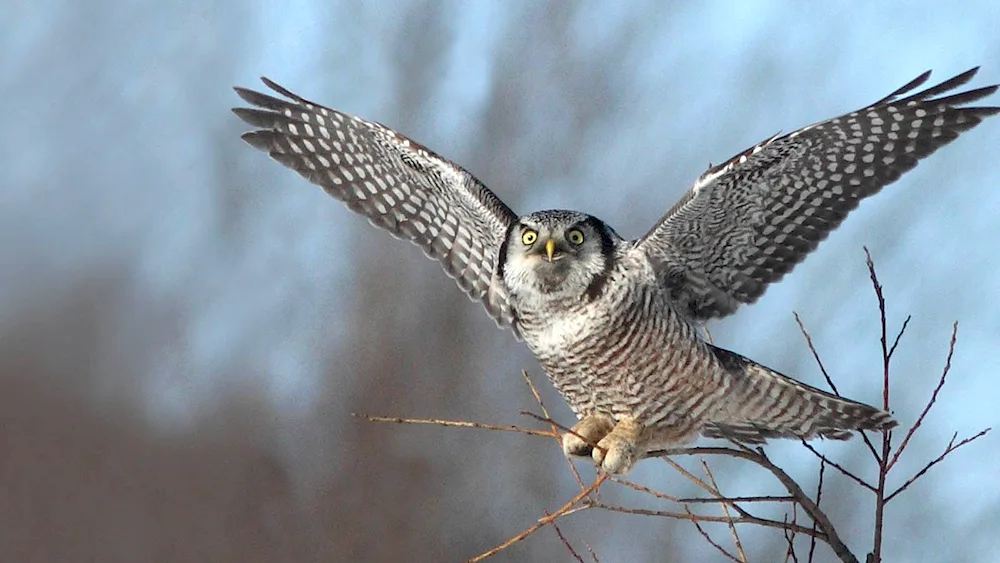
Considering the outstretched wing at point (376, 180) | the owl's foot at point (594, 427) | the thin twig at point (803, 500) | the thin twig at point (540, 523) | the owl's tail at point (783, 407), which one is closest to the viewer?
the thin twig at point (540, 523)

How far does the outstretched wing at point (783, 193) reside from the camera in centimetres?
174

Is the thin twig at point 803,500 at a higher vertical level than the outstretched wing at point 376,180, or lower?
lower

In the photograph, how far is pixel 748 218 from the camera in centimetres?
194

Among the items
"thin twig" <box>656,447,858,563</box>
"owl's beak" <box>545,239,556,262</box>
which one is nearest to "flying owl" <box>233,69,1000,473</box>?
"owl's beak" <box>545,239,556,262</box>

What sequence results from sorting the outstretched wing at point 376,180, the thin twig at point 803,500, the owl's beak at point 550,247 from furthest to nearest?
the outstretched wing at point 376,180 → the owl's beak at point 550,247 → the thin twig at point 803,500

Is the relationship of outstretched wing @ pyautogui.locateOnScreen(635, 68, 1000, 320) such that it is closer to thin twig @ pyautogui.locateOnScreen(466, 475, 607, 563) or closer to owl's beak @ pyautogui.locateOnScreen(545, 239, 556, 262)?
owl's beak @ pyautogui.locateOnScreen(545, 239, 556, 262)

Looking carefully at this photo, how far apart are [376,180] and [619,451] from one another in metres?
0.88

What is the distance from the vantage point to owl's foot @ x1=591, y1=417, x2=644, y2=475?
1.69m

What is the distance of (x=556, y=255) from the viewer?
1656 millimetres

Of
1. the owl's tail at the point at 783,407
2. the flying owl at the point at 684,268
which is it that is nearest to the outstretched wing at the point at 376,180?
the flying owl at the point at 684,268

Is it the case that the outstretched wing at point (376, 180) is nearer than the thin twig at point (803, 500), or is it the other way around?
the thin twig at point (803, 500)

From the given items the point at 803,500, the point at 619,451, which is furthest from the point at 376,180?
the point at 803,500

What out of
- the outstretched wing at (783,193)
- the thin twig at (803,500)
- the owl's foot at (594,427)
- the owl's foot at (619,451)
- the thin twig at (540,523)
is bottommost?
the thin twig at (540,523)

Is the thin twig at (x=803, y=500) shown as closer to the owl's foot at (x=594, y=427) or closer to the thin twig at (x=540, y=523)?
the thin twig at (x=540, y=523)
